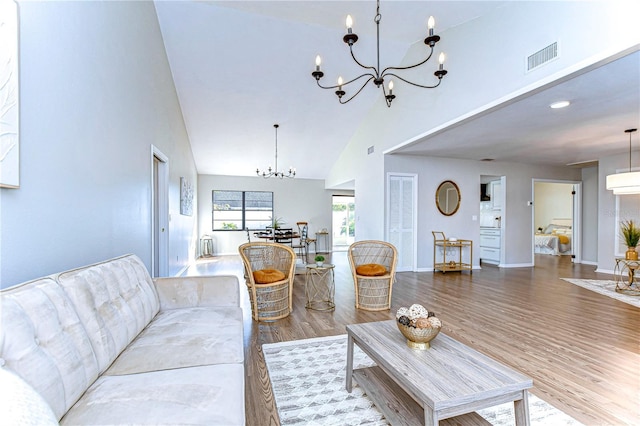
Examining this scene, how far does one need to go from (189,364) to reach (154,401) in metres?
0.30

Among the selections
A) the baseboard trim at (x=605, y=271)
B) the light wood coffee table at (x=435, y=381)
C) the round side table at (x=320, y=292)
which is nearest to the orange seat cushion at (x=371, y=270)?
the round side table at (x=320, y=292)

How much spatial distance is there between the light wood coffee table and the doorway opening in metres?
8.96

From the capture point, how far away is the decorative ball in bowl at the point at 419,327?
151 centimetres

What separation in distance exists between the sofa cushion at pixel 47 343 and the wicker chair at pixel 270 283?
200 cm

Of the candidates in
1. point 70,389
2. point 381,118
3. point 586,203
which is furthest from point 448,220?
point 70,389

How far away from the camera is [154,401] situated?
42.6 inches

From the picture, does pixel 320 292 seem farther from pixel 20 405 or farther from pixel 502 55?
pixel 20 405

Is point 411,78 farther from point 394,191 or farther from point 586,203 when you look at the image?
point 586,203

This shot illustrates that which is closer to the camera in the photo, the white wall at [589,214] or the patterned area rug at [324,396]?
the patterned area rug at [324,396]

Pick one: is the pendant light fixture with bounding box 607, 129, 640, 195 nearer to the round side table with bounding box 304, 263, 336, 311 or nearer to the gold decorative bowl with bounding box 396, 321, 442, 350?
the round side table with bounding box 304, 263, 336, 311

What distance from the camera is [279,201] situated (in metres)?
9.79

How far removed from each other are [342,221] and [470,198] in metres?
5.11

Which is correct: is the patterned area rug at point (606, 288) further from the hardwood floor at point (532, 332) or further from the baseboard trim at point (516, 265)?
the baseboard trim at point (516, 265)

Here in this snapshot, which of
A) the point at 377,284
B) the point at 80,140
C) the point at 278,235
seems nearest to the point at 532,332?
the point at 377,284
